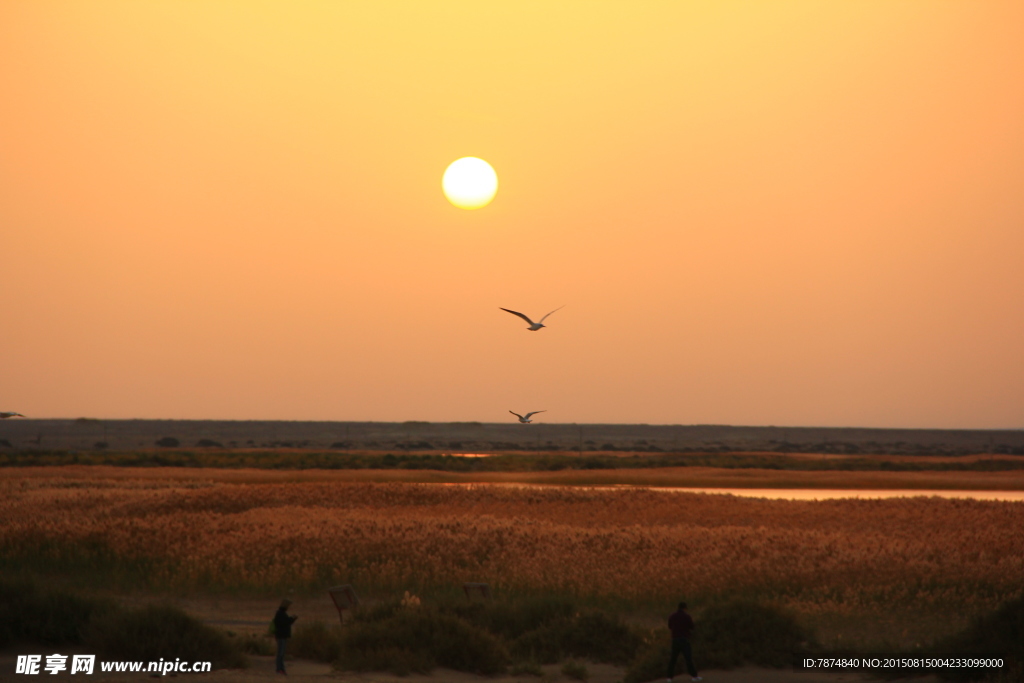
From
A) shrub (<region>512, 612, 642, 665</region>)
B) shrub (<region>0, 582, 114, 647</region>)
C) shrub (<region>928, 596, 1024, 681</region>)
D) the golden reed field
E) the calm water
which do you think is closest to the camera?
shrub (<region>928, 596, 1024, 681</region>)

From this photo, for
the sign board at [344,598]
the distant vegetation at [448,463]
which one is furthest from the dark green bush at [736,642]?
the distant vegetation at [448,463]

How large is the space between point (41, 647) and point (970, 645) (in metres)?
17.1

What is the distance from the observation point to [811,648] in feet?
59.8

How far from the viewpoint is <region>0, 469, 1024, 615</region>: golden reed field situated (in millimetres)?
25547

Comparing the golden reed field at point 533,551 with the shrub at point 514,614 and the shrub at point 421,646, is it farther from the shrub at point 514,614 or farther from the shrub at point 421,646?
the shrub at point 421,646

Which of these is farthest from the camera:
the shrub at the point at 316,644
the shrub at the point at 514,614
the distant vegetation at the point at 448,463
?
the distant vegetation at the point at 448,463

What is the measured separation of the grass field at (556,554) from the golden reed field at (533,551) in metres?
0.07

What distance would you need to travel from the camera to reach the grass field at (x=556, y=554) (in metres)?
24.6

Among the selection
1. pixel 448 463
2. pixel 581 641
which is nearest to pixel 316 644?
pixel 581 641

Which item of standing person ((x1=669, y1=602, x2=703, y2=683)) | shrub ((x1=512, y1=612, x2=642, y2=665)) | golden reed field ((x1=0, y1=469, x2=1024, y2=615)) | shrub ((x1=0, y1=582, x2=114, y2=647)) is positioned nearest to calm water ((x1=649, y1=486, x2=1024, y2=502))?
golden reed field ((x1=0, y1=469, x2=1024, y2=615))

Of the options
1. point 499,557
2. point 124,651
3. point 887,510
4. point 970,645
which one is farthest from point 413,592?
point 887,510

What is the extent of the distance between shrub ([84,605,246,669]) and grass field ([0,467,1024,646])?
29.0 feet

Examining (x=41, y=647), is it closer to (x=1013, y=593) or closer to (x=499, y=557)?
(x=499, y=557)

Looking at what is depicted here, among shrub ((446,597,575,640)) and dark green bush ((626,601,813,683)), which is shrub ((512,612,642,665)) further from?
dark green bush ((626,601,813,683))
